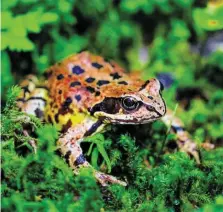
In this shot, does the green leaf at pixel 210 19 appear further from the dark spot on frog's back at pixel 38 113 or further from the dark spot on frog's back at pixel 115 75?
the dark spot on frog's back at pixel 38 113

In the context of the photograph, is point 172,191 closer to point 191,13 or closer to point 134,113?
point 134,113

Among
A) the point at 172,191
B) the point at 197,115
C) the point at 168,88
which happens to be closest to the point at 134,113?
the point at 172,191

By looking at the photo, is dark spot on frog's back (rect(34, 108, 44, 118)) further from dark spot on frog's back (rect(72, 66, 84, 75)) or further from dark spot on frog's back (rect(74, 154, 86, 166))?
dark spot on frog's back (rect(74, 154, 86, 166))

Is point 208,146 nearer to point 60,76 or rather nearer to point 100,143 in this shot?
point 100,143

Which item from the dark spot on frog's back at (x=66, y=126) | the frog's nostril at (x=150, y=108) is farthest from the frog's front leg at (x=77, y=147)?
the frog's nostril at (x=150, y=108)

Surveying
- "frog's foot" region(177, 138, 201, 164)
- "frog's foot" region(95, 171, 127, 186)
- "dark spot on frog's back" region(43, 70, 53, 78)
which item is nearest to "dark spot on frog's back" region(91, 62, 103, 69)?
"dark spot on frog's back" region(43, 70, 53, 78)
